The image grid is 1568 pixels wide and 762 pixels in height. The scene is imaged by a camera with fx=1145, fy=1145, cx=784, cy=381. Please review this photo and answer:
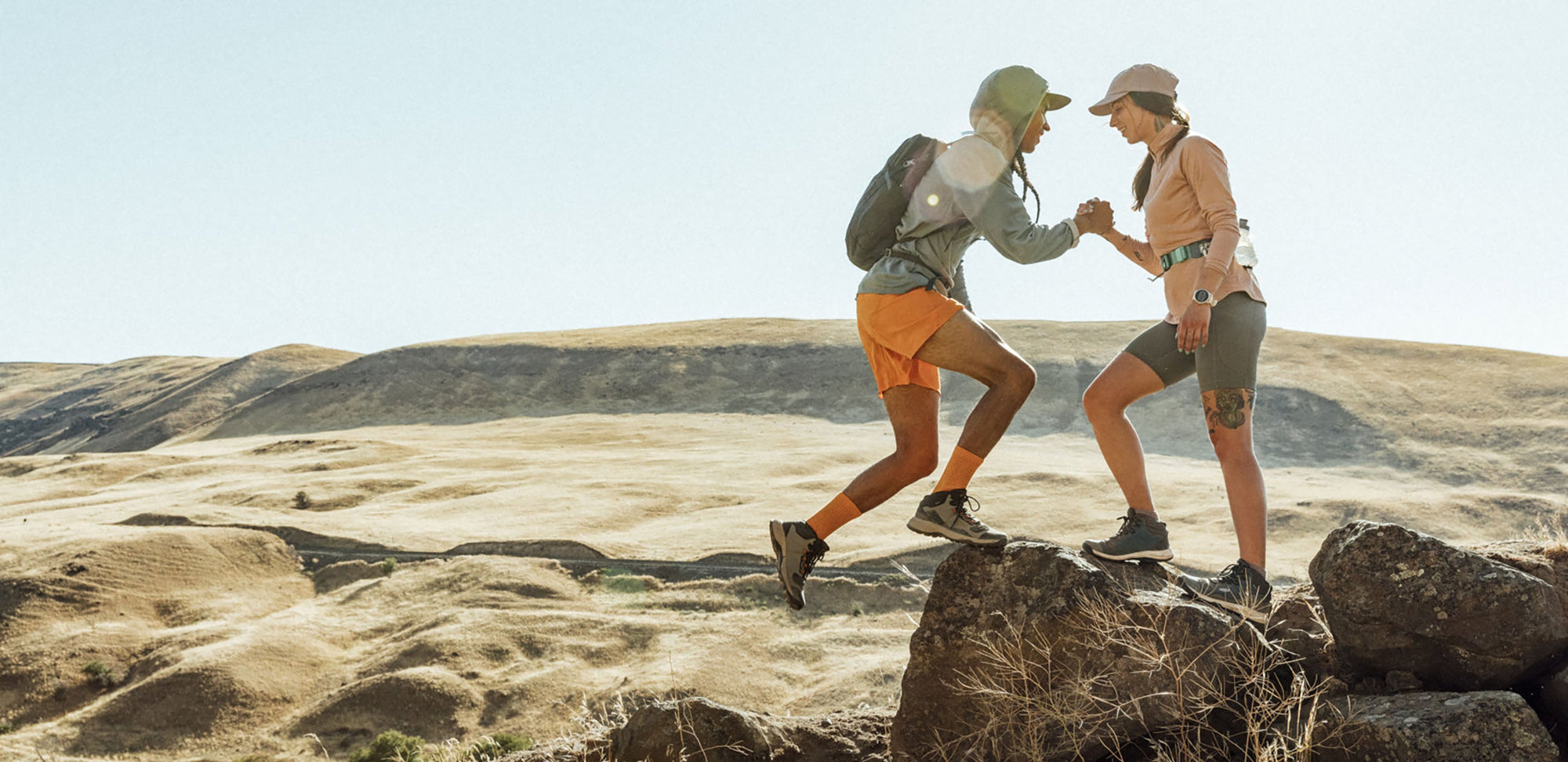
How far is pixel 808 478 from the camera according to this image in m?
30.6

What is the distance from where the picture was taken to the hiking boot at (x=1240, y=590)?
3.90m

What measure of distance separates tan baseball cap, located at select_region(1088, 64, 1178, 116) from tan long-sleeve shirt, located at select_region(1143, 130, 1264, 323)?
0.57 ft

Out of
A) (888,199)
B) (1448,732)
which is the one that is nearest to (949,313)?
(888,199)

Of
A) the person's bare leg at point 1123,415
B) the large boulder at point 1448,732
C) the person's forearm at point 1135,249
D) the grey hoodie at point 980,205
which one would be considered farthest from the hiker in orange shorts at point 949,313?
the large boulder at point 1448,732

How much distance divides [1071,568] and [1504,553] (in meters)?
1.44

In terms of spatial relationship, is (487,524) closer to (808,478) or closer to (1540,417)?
(808,478)

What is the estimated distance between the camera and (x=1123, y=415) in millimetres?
4355

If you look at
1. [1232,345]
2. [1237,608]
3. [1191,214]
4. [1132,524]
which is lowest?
[1237,608]

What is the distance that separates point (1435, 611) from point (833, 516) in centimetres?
200

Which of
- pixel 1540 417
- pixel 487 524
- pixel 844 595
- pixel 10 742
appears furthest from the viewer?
pixel 1540 417

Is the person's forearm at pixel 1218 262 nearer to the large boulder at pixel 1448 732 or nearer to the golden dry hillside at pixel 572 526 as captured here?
the large boulder at pixel 1448 732

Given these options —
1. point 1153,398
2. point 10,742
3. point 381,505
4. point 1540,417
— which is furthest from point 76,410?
point 1540,417

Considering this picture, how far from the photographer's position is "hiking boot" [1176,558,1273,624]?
390 centimetres

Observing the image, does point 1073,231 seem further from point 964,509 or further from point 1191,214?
point 964,509
